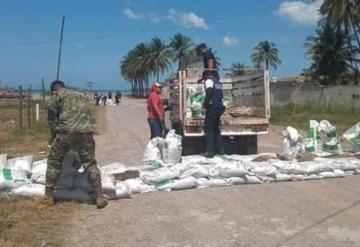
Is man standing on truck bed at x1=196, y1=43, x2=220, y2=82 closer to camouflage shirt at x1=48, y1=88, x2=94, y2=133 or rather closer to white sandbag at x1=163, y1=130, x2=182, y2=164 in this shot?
white sandbag at x1=163, y1=130, x2=182, y2=164

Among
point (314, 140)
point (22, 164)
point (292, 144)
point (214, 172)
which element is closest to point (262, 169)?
point (214, 172)

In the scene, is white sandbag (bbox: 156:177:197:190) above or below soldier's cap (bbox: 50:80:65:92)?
below

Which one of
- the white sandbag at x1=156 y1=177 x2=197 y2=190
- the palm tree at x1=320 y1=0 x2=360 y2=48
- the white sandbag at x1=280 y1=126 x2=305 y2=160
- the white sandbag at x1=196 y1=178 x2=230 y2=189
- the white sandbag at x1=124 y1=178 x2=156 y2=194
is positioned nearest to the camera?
the white sandbag at x1=124 y1=178 x2=156 y2=194

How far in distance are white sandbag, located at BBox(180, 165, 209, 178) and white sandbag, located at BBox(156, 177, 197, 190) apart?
0.15 meters

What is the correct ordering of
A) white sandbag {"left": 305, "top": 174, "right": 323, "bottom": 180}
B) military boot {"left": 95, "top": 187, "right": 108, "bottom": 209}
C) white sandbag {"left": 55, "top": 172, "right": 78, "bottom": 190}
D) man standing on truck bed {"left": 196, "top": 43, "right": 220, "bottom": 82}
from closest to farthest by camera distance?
1. military boot {"left": 95, "top": 187, "right": 108, "bottom": 209}
2. white sandbag {"left": 55, "top": 172, "right": 78, "bottom": 190}
3. white sandbag {"left": 305, "top": 174, "right": 323, "bottom": 180}
4. man standing on truck bed {"left": 196, "top": 43, "right": 220, "bottom": 82}

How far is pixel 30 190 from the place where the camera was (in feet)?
28.1

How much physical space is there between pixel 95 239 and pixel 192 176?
3.18m

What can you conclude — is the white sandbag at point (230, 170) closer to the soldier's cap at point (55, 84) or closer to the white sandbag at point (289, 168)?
the white sandbag at point (289, 168)

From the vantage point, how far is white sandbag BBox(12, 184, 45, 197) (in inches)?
336

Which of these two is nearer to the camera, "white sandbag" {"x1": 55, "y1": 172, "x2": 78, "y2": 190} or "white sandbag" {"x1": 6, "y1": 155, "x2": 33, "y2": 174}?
"white sandbag" {"x1": 55, "y1": 172, "x2": 78, "y2": 190}

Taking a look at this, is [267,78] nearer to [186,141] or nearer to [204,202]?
Answer: [186,141]

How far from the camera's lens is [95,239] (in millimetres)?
6496

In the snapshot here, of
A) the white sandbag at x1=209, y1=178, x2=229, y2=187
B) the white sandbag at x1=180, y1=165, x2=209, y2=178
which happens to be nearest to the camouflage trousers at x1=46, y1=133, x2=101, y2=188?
the white sandbag at x1=180, y1=165, x2=209, y2=178

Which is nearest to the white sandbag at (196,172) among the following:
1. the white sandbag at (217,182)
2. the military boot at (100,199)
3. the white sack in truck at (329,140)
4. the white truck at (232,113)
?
the white sandbag at (217,182)
